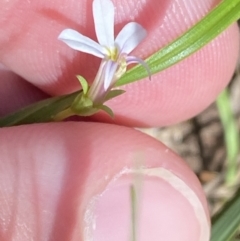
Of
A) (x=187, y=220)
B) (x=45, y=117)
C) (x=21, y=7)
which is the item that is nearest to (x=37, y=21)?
(x=21, y=7)

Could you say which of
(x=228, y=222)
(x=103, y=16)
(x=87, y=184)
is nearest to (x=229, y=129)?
(x=228, y=222)

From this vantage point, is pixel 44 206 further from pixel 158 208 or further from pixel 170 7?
pixel 170 7

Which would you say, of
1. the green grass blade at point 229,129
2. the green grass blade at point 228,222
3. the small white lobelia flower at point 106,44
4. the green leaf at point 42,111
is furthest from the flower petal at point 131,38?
the green grass blade at point 229,129

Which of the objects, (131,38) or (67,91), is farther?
(67,91)

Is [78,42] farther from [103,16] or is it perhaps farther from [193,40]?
[193,40]

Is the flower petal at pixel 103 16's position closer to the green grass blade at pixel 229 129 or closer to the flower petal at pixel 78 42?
the flower petal at pixel 78 42

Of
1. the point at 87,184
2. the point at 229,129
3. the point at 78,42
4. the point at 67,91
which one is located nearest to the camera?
the point at 78,42
